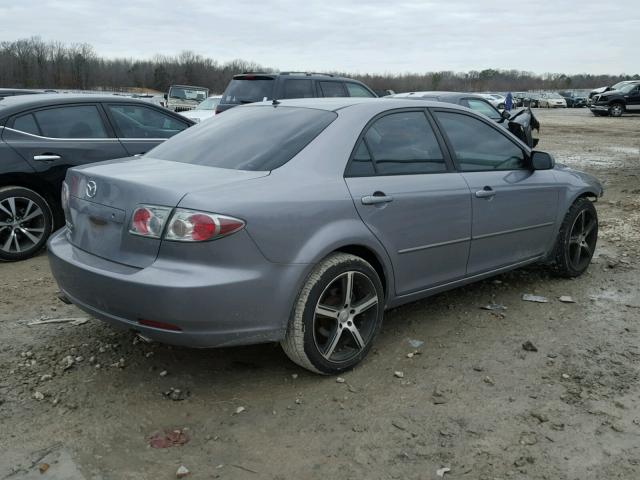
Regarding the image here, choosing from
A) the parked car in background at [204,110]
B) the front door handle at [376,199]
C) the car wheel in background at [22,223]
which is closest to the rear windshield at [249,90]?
the parked car in background at [204,110]

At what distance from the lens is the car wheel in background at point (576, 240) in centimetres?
529

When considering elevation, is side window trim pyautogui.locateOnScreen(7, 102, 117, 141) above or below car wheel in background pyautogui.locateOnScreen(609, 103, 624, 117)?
above

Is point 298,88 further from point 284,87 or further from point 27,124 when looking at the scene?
point 27,124

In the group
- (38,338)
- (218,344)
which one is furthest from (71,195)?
(218,344)

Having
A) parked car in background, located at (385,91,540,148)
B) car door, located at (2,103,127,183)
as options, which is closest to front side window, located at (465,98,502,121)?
parked car in background, located at (385,91,540,148)

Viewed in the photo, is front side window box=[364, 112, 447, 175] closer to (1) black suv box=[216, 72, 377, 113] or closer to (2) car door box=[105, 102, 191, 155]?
(2) car door box=[105, 102, 191, 155]

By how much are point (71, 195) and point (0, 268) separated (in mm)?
2595

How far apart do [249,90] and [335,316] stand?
8.41 m

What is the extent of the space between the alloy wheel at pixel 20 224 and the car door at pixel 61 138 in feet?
1.21

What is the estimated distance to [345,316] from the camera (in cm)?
359

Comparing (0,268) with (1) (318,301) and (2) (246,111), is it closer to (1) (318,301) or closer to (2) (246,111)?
(2) (246,111)

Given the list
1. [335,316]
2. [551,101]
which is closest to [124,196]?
[335,316]

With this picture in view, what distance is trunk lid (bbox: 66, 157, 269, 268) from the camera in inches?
123

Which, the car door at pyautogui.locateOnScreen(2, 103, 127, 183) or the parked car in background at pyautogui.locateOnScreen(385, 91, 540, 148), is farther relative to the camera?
the parked car in background at pyautogui.locateOnScreen(385, 91, 540, 148)
